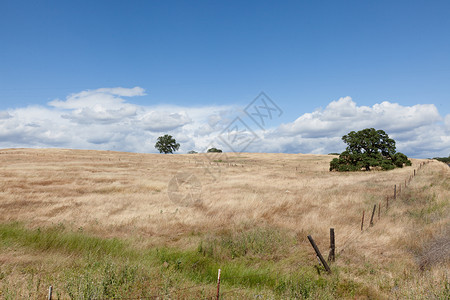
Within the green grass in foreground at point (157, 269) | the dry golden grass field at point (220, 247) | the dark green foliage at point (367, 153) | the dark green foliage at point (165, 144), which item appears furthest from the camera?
the dark green foliage at point (165, 144)

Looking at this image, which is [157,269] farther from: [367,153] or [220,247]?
[367,153]

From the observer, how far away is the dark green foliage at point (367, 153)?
48500 millimetres

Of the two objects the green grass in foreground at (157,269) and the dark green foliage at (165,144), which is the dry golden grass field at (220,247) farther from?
the dark green foliage at (165,144)

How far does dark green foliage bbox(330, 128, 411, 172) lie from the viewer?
4850 cm

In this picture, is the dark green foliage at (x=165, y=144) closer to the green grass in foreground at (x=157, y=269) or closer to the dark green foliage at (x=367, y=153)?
the dark green foliage at (x=367, y=153)

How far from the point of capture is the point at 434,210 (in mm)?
14531

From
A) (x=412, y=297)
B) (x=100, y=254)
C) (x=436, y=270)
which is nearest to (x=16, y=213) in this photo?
(x=100, y=254)

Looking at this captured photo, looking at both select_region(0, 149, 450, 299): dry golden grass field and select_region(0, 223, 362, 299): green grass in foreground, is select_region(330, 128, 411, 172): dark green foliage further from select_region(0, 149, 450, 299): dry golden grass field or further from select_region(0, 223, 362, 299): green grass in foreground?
select_region(0, 223, 362, 299): green grass in foreground

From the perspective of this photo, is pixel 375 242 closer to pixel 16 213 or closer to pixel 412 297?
pixel 412 297

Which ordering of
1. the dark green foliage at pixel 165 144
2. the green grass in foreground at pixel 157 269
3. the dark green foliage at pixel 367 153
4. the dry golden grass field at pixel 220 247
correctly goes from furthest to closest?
the dark green foliage at pixel 165 144 → the dark green foliage at pixel 367 153 → the dry golden grass field at pixel 220 247 → the green grass in foreground at pixel 157 269

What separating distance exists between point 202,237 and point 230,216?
128 inches

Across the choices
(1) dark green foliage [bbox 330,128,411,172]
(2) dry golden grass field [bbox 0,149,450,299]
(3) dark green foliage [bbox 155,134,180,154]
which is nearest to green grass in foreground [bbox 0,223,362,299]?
(2) dry golden grass field [bbox 0,149,450,299]

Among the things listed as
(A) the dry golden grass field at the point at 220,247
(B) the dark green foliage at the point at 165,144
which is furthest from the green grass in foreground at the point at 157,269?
(B) the dark green foliage at the point at 165,144

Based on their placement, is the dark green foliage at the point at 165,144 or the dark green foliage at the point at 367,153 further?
the dark green foliage at the point at 165,144
